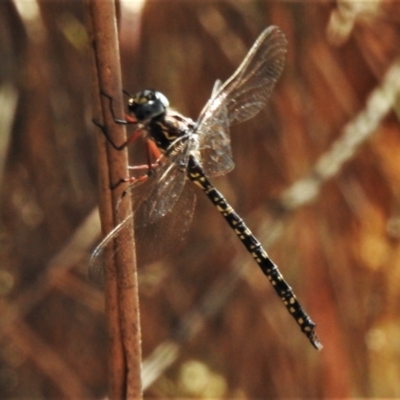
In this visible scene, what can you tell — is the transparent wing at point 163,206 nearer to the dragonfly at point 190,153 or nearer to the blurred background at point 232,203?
the dragonfly at point 190,153

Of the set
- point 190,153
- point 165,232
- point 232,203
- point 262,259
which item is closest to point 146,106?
point 190,153

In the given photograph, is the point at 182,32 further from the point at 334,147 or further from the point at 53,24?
the point at 334,147

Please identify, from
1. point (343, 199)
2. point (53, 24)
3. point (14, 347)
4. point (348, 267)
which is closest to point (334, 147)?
point (343, 199)

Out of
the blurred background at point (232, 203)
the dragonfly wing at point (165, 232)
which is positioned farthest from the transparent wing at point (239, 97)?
the blurred background at point (232, 203)

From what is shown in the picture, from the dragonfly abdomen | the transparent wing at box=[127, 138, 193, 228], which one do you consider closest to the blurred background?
the dragonfly abdomen

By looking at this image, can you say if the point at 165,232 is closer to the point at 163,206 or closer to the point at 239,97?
the point at 163,206

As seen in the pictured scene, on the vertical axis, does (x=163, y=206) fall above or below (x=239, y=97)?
below

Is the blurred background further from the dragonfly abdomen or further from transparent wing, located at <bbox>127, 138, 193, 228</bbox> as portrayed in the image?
transparent wing, located at <bbox>127, 138, 193, 228</bbox>
